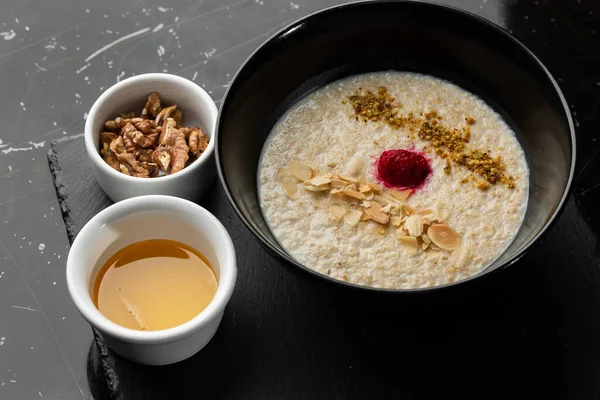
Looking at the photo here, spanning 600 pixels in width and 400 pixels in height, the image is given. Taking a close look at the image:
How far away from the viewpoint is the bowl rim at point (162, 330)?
194 cm

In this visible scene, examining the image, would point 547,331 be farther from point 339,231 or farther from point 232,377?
point 232,377

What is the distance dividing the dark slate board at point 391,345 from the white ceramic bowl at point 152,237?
9 centimetres

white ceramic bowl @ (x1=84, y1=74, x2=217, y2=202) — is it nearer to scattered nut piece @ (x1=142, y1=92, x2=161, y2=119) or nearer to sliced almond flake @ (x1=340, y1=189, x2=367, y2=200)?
scattered nut piece @ (x1=142, y1=92, x2=161, y2=119)

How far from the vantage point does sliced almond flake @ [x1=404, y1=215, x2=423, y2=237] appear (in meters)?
2.13

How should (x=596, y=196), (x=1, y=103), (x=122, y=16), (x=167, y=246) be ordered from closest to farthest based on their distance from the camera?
1. (x=167, y=246)
2. (x=596, y=196)
3. (x=1, y=103)
4. (x=122, y=16)

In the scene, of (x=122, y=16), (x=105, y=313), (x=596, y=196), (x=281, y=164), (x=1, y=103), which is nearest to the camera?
(x=105, y=313)

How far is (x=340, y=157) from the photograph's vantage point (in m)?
2.30

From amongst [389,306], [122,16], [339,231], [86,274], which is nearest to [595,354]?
[389,306]

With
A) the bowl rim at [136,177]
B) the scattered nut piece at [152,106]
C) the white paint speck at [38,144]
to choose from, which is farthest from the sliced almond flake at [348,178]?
the white paint speck at [38,144]

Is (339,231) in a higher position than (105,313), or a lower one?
higher

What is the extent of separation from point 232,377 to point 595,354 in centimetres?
86

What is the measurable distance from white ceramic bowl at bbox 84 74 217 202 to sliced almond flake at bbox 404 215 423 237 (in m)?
0.52

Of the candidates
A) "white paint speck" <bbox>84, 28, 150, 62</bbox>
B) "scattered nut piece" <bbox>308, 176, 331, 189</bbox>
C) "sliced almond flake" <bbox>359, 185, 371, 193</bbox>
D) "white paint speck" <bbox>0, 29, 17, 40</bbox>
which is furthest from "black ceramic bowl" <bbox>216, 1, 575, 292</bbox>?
"white paint speck" <bbox>0, 29, 17, 40</bbox>

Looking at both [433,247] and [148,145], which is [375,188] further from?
[148,145]
